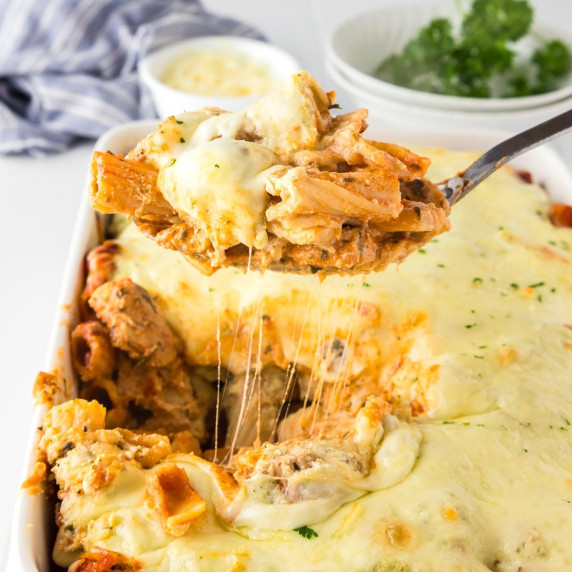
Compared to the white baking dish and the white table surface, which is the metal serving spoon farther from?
the white table surface

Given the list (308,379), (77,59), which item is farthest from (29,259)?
(308,379)

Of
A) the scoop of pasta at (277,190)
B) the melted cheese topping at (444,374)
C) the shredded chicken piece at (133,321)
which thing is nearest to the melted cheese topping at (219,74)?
the melted cheese topping at (444,374)

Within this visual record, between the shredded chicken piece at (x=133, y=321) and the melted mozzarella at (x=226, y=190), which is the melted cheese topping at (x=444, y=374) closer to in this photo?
the shredded chicken piece at (x=133, y=321)

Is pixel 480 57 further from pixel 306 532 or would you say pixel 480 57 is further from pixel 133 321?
pixel 306 532

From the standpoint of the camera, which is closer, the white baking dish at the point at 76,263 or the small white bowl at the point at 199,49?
the white baking dish at the point at 76,263

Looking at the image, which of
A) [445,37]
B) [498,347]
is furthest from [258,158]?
[445,37]
